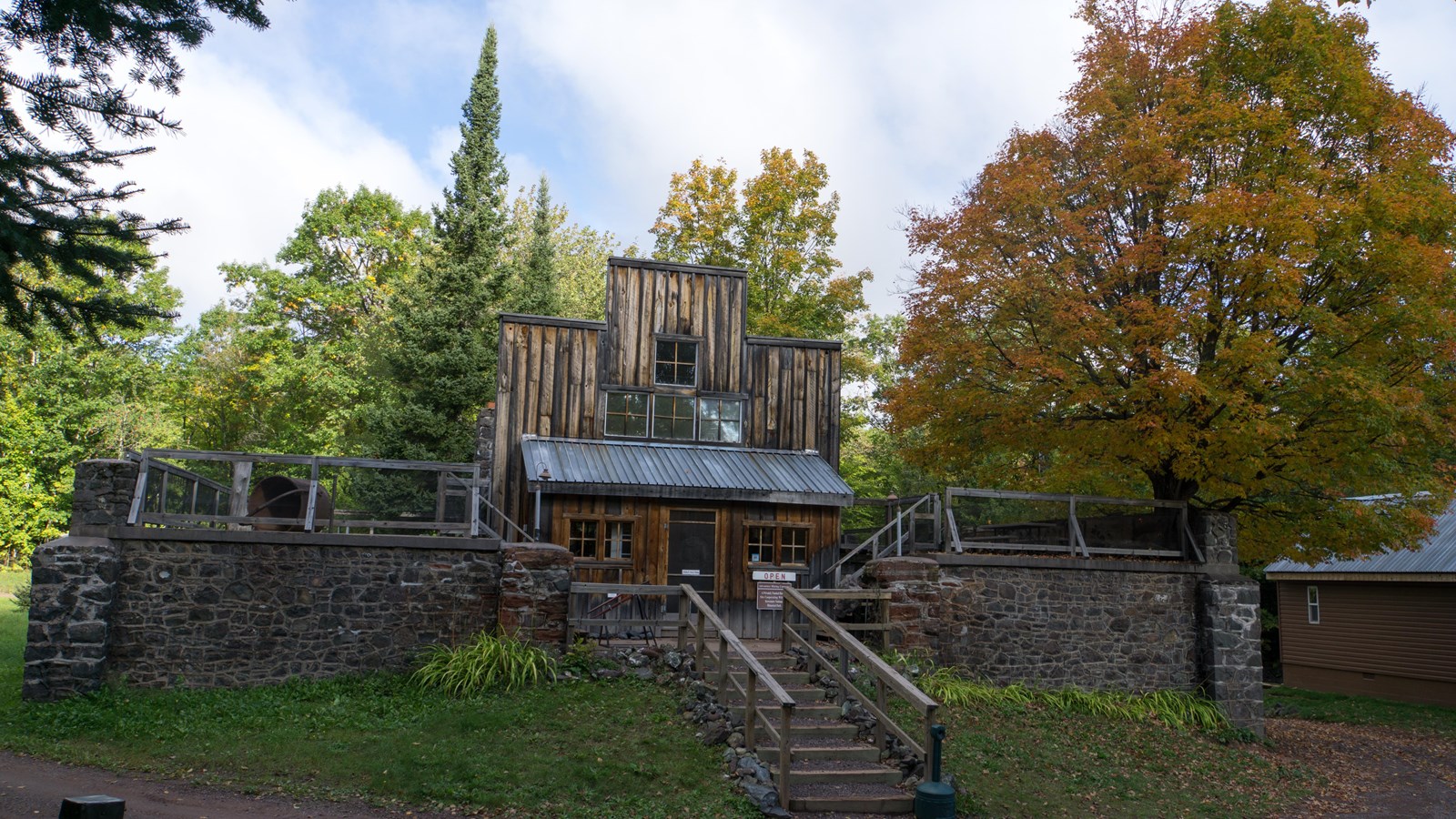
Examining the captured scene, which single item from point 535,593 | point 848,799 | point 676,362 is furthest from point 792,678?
point 676,362

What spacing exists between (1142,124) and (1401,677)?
1463 cm

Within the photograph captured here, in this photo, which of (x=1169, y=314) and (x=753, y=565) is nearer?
(x=1169, y=314)

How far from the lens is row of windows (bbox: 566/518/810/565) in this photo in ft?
55.1

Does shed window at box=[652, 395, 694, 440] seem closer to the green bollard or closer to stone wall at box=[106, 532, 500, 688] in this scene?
stone wall at box=[106, 532, 500, 688]

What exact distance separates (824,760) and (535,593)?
466 centimetres

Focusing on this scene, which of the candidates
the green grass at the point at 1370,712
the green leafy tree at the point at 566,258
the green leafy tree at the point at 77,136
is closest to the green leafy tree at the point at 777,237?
the green leafy tree at the point at 566,258

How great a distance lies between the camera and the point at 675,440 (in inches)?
738

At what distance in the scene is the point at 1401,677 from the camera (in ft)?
73.0

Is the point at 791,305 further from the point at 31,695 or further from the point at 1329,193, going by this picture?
the point at 31,695

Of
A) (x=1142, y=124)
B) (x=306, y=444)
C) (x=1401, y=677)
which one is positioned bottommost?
(x=1401, y=677)

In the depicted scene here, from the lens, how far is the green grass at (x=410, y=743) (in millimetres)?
9383

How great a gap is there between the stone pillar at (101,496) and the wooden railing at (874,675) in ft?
26.4

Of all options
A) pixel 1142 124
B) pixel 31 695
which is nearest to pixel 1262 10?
pixel 1142 124

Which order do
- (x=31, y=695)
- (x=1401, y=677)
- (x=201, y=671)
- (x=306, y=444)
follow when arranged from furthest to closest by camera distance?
(x=306, y=444) < (x=1401, y=677) < (x=201, y=671) < (x=31, y=695)
